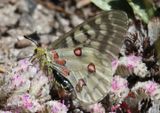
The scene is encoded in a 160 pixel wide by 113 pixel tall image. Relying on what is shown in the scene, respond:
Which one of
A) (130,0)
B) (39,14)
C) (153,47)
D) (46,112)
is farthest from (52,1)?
(46,112)

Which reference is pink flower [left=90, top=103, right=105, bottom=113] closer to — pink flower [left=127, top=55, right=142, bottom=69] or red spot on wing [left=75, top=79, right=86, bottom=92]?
red spot on wing [left=75, top=79, right=86, bottom=92]

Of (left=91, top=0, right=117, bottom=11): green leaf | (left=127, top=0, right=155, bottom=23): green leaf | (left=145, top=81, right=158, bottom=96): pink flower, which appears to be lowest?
(left=145, top=81, right=158, bottom=96): pink flower

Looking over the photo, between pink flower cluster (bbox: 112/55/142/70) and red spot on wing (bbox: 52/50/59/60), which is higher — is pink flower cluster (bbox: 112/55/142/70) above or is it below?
below

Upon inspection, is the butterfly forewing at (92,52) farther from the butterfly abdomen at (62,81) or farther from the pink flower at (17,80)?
the pink flower at (17,80)

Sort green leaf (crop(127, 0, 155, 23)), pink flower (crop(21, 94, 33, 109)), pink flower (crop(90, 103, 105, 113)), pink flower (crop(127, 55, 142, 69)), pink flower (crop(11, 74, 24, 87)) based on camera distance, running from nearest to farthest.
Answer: pink flower (crop(21, 94, 33, 109)), pink flower (crop(11, 74, 24, 87)), pink flower (crop(90, 103, 105, 113)), pink flower (crop(127, 55, 142, 69)), green leaf (crop(127, 0, 155, 23))

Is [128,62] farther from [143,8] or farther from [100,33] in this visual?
[143,8]

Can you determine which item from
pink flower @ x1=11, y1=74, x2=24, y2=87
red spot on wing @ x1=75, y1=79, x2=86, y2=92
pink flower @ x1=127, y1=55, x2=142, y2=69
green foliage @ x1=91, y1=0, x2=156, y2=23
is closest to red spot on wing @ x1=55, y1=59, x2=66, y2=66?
red spot on wing @ x1=75, y1=79, x2=86, y2=92

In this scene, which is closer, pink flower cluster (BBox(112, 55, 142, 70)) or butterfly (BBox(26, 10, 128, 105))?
butterfly (BBox(26, 10, 128, 105))

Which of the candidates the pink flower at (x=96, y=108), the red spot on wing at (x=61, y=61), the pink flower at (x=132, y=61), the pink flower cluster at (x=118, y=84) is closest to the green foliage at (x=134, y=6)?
the pink flower at (x=132, y=61)

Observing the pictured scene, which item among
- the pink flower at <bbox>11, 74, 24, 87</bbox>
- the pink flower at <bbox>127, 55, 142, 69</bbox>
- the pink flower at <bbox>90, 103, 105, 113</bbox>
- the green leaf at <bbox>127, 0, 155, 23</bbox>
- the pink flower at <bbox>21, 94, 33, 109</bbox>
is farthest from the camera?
the green leaf at <bbox>127, 0, 155, 23</bbox>
